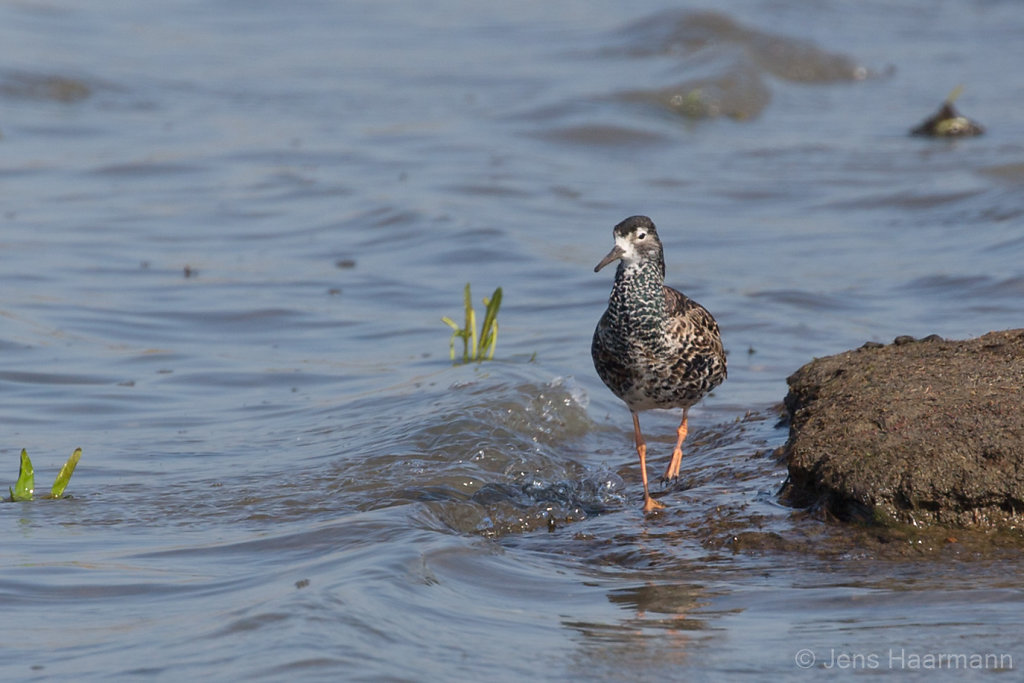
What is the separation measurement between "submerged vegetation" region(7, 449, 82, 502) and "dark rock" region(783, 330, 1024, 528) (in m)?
3.78

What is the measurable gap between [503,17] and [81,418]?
21.2 m

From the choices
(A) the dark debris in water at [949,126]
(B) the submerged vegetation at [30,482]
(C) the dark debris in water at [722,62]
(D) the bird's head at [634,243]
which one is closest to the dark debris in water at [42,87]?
(C) the dark debris in water at [722,62]

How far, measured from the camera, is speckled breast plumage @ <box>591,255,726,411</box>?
277 inches

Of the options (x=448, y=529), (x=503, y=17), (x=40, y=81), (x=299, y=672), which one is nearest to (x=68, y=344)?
(x=448, y=529)

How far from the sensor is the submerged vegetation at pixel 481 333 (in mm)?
9586

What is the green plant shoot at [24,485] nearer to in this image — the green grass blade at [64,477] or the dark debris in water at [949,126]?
the green grass blade at [64,477]

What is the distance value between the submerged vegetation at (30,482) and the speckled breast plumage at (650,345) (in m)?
2.91

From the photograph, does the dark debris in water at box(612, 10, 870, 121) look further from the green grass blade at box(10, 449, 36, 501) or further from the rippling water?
the green grass blade at box(10, 449, 36, 501)

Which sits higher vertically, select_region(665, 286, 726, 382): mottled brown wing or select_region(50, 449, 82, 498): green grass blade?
select_region(665, 286, 726, 382): mottled brown wing

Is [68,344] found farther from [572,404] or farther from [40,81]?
[40,81]

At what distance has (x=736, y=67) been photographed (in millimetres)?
22312

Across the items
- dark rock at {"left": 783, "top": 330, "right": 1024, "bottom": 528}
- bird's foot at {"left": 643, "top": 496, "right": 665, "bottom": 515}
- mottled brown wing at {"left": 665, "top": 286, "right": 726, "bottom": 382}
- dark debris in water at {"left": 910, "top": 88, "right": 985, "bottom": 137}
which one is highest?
A: dark debris in water at {"left": 910, "top": 88, "right": 985, "bottom": 137}

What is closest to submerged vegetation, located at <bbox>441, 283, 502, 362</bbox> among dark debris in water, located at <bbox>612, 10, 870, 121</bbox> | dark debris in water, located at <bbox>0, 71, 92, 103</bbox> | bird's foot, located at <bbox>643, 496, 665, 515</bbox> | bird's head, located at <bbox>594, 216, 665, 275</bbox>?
bird's head, located at <bbox>594, 216, 665, 275</bbox>

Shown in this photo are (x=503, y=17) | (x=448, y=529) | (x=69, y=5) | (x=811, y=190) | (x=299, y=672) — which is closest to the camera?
(x=299, y=672)
